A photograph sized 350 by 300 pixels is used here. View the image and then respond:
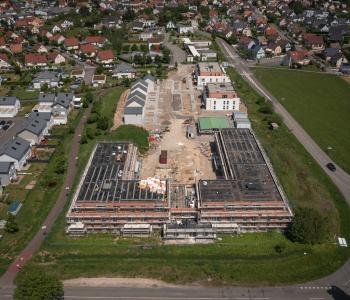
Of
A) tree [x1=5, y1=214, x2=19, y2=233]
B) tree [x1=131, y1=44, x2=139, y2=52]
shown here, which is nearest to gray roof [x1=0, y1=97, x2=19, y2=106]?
tree [x1=5, y1=214, x2=19, y2=233]

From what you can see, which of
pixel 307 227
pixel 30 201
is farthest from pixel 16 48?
pixel 307 227

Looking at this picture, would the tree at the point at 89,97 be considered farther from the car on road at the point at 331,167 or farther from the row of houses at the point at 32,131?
the car on road at the point at 331,167

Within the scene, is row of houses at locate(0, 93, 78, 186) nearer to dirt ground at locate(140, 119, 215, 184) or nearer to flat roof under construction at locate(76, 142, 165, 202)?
flat roof under construction at locate(76, 142, 165, 202)

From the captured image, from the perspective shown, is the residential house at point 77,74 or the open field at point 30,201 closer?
the open field at point 30,201

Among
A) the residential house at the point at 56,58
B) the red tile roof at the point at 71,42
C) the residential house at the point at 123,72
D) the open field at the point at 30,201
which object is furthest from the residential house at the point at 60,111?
the red tile roof at the point at 71,42

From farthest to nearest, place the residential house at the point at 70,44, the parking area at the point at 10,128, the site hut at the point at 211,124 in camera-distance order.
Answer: the residential house at the point at 70,44, the site hut at the point at 211,124, the parking area at the point at 10,128
